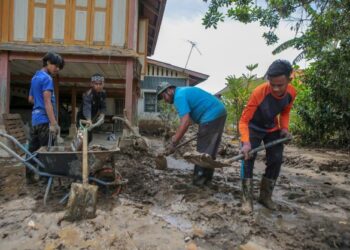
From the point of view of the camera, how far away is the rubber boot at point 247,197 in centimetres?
365

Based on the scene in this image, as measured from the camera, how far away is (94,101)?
5.30 m

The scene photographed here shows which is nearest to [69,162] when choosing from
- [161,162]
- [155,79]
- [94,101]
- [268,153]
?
[94,101]

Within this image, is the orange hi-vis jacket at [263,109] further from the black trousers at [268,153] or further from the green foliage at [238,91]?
the green foliage at [238,91]

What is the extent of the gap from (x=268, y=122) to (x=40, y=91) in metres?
2.93

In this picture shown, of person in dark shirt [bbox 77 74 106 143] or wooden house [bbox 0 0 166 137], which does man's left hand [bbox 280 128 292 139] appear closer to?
person in dark shirt [bbox 77 74 106 143]

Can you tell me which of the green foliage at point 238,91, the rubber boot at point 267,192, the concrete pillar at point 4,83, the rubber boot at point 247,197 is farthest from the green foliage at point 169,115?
the rubber boot at point 247,197

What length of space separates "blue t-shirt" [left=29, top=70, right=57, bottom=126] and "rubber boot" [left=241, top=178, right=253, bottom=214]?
2701 millimetres

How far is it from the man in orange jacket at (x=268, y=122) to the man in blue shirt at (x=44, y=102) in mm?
2410

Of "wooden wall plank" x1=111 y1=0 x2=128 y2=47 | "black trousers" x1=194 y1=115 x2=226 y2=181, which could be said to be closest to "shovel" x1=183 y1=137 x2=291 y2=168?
"black trousers" x1=194 y1=115 x2=226 y2=181

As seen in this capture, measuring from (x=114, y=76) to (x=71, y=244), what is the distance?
9122 mm

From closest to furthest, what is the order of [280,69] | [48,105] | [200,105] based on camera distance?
[280,69] < [48,105] < [200,105]

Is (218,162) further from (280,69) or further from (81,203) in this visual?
(81,203)

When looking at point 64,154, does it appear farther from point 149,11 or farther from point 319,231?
point 149,11

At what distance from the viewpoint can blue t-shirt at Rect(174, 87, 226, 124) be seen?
4473 mm
